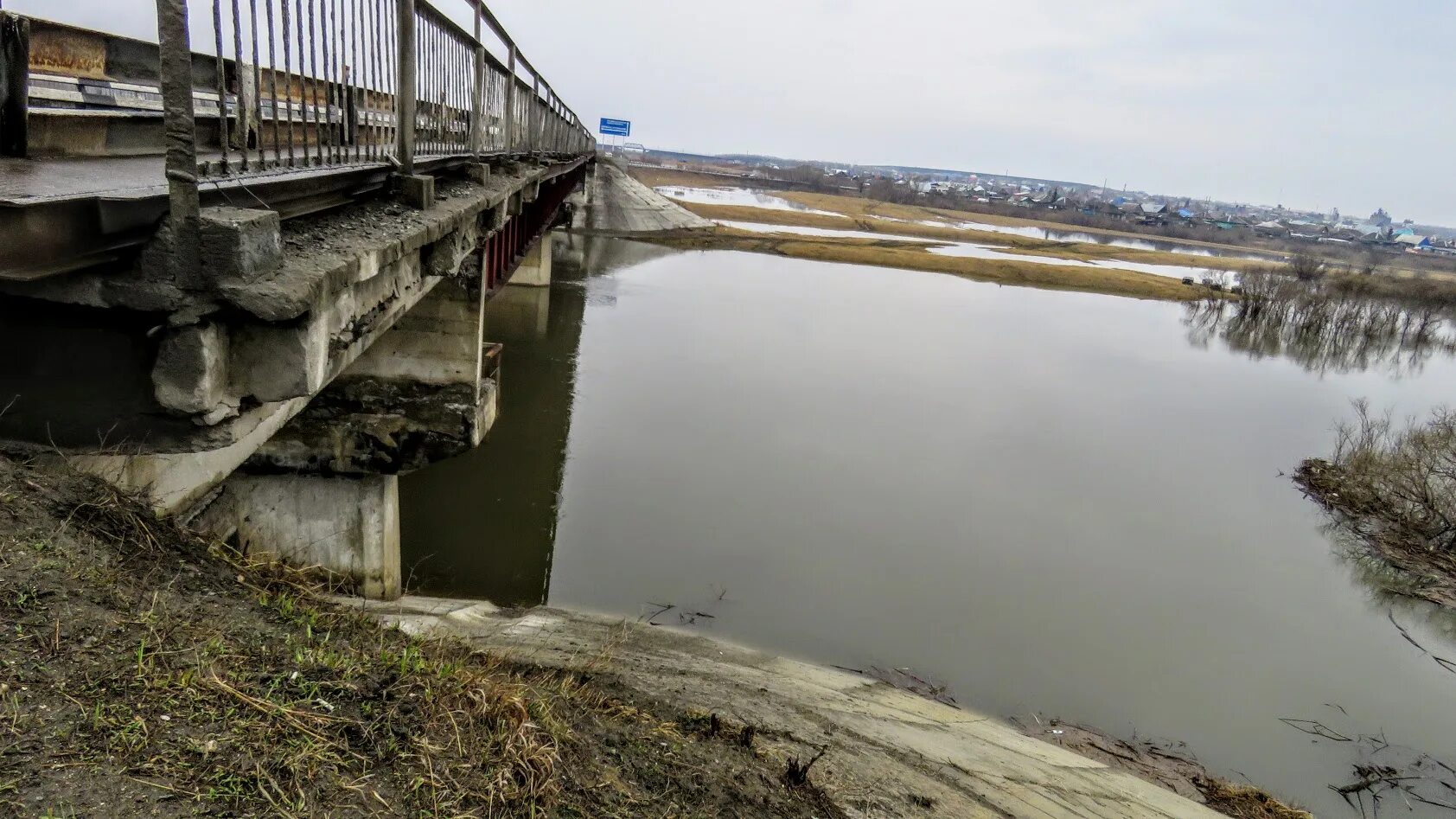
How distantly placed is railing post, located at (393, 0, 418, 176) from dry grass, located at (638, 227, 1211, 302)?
43.5m

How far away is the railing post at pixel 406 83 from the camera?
5.51 m

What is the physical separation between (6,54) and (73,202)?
297 cm

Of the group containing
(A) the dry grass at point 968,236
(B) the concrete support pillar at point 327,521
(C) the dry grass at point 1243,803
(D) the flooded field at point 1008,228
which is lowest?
(C) the dry grass at point 1243,803

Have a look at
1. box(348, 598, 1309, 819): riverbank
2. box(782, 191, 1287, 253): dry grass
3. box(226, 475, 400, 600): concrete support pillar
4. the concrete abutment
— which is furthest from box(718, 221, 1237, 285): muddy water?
box(226, 475, 400, 600): concrete support pillar

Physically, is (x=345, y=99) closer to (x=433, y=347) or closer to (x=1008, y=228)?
(x=433, y=347)

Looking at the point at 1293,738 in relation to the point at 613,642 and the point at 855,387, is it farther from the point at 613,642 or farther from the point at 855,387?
the point at 855,387

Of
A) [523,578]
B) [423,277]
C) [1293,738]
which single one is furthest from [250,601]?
[1293,738]

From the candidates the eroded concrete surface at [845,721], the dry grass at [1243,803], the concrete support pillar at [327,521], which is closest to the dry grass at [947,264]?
the concrete support pillar at [327,521]

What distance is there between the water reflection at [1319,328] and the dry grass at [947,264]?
16.9ft

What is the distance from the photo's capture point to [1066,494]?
1630 cm

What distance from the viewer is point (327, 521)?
8.68 metres

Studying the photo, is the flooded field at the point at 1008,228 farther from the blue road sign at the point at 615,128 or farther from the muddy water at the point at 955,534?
the muddy water at the point at 955,534

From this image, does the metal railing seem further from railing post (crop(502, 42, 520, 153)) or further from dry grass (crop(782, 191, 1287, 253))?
dry grass (crop(782, 191, 1287, 253))

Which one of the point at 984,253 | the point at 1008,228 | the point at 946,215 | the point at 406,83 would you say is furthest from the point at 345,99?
the point at 946,215
